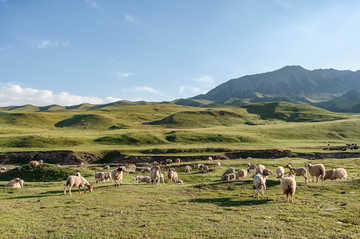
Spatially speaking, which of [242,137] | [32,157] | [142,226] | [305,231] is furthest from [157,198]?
[242,137]

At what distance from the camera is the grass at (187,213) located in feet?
40.7

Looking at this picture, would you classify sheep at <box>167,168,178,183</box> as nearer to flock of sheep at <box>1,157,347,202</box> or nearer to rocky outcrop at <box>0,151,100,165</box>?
flock of sheep at <box>1,157,347,202</box>

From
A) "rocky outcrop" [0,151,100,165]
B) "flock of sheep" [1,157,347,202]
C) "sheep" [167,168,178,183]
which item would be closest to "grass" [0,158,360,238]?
"flock of sheep" [1,157,347,202]

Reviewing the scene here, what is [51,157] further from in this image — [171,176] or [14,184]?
[171,176]

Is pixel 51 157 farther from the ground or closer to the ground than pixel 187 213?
closer to the ground

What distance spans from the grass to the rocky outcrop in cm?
3828

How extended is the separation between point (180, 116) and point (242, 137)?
70029 millimetres

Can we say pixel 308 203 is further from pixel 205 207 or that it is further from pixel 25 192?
pixel 25 192

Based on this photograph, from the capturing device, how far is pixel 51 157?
61.8 meters

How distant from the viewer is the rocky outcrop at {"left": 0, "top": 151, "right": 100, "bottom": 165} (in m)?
59.8

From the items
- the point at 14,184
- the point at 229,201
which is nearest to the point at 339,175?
the point at 229,201

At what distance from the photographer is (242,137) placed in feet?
283

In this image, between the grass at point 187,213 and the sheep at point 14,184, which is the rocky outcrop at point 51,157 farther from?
the grass at point 187,213

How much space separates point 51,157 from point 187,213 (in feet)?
190
